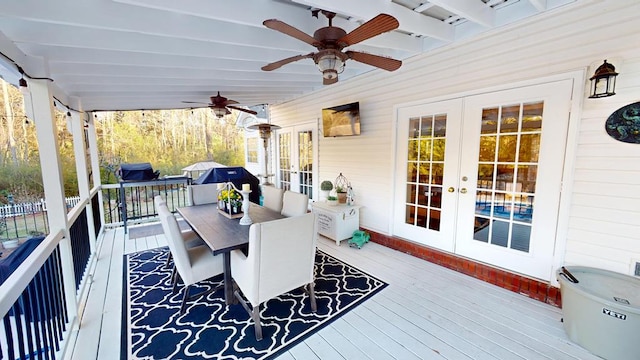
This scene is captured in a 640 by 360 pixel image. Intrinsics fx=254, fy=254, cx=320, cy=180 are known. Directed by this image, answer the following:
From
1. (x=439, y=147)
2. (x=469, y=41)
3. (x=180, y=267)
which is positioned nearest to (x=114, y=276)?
(x=180, y=267)

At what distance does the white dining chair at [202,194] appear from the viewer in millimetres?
3830

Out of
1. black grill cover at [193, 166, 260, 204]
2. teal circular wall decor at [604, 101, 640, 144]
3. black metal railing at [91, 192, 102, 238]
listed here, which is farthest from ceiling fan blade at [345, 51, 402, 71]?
black metal railing at [91, 192, 102, 238]

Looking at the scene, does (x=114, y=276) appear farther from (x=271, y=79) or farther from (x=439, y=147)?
(x=439, y=147)

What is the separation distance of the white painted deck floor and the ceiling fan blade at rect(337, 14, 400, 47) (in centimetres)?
237

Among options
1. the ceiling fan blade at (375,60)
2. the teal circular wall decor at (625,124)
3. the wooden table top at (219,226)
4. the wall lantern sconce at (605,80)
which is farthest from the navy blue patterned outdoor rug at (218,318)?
the wall lantern sconce at (605,80)

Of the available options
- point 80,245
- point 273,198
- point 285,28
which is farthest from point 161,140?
point 285,28

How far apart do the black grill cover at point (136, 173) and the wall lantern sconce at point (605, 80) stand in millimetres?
6714

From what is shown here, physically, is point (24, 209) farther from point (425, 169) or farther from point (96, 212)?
point (425, 169)

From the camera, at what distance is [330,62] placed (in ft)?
6.75

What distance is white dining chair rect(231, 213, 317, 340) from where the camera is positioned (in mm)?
1986

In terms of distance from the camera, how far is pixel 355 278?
3.08 metres

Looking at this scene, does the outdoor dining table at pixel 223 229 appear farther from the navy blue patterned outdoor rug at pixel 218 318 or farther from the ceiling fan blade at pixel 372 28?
the ceiling fan blade at pixel 372 28

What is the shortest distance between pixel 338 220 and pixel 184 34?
307 centimetres

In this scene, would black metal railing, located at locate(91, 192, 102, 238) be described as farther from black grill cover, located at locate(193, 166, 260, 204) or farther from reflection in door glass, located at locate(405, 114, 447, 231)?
reflection in door glass, located at locate(405, 114, 447, 231)
